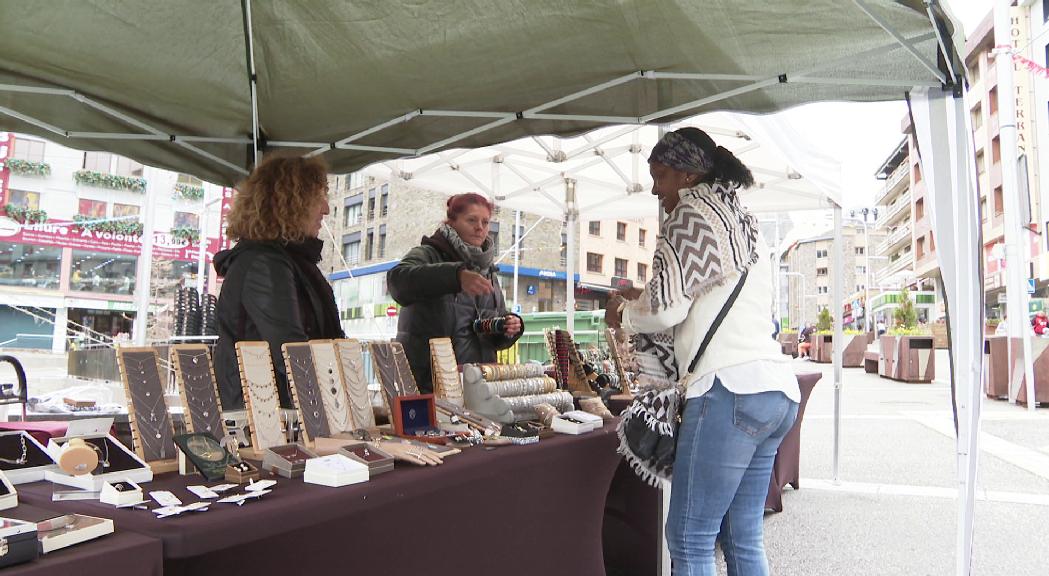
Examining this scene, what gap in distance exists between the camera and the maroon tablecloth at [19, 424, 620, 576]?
1.00 m

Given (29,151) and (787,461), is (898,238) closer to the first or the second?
(29,151)

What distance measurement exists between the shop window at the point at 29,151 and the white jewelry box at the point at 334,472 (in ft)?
86.6

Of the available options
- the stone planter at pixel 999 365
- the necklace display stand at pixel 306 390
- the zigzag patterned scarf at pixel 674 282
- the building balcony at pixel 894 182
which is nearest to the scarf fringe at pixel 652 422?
the zigzag patterned scarf at pixel 674 282

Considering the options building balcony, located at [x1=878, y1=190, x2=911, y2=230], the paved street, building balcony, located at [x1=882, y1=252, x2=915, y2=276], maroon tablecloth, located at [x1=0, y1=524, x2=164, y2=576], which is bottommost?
the paved street

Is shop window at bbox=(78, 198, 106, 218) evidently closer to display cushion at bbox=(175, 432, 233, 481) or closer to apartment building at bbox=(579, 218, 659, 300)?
apartment building at bbox=(579, 218, 659, 300)

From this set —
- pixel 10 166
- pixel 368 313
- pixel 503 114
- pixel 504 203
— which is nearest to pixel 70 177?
pixel 10 166

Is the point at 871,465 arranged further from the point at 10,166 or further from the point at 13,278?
the point at 13,278

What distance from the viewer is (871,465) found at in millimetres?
5688

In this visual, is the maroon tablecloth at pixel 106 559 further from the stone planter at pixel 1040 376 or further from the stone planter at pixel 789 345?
the stone planter at pixel 789 345

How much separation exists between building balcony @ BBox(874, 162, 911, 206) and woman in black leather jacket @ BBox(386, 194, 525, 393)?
169ft

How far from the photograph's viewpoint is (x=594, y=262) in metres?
35.7

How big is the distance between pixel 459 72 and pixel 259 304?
132 centimetres

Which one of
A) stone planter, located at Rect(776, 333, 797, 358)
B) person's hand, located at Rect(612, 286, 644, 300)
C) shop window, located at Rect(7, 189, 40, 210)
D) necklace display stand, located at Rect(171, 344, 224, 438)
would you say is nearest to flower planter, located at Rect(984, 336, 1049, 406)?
person's hand, located at Rect(612, 286, 644, 300)

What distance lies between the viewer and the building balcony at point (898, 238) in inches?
1870
